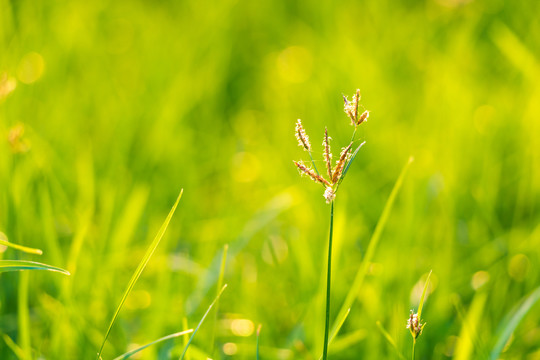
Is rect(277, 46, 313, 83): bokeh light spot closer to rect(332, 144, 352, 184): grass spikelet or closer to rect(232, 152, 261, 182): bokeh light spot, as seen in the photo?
rect(232, 152, 261, 182): bokeh light spot

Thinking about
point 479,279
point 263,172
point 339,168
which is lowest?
point 479,279

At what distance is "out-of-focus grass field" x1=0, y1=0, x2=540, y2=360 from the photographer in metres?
1.23

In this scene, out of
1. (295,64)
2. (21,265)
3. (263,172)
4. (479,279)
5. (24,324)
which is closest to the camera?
(21,265)

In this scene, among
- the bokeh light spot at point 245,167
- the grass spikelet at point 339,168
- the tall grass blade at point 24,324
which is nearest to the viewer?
the grass spikelet at point 339,168

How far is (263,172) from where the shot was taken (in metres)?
1.91

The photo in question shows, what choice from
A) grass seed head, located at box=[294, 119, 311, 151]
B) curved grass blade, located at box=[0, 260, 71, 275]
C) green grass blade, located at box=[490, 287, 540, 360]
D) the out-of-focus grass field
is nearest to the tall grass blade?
the out-of-focus grass field

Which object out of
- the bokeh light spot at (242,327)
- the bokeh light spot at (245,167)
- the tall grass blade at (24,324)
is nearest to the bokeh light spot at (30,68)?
the bokeh light spot at (245,167)

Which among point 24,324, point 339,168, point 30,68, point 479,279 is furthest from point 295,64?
point 339,168

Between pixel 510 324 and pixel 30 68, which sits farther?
pixel 30 68

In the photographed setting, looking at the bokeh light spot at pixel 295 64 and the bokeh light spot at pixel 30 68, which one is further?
the bokeh light spot at pixel 295 64

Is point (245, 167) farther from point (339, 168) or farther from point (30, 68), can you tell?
point (339, 168)

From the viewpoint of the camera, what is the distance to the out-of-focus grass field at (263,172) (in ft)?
→ 4.04

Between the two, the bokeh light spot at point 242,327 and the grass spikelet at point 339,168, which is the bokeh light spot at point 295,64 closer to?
the bokeh light spot at point 242,327

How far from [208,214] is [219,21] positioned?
122 cm
